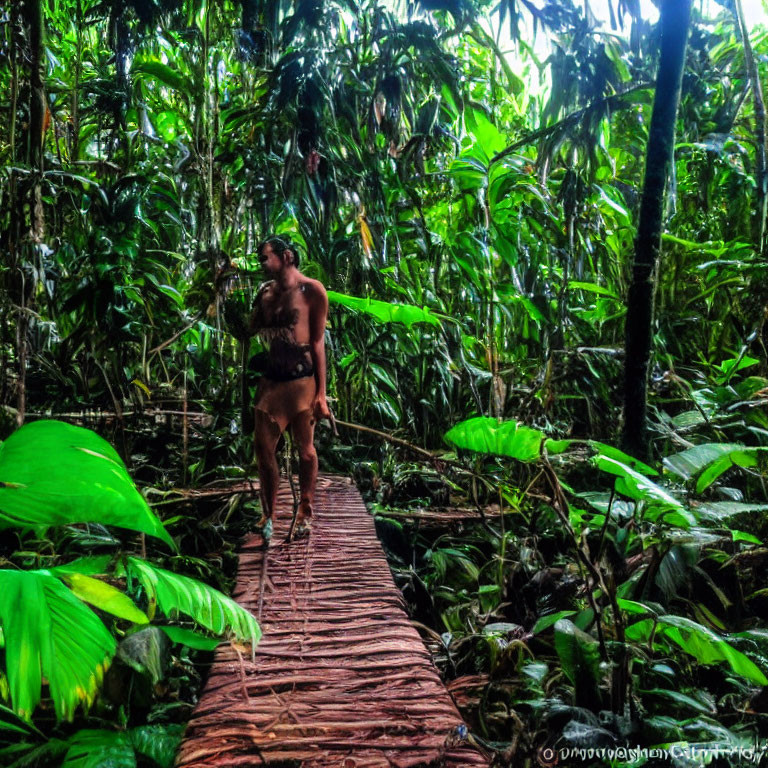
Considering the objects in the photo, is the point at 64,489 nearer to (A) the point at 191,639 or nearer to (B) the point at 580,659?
(A) the point at 191,639

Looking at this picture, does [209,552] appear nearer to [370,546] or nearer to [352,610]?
[370,546]

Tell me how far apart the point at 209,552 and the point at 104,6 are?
3155 millimetres

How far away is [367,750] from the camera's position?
4.60ft

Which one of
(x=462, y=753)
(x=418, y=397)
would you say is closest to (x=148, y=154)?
(x=418, y=397)

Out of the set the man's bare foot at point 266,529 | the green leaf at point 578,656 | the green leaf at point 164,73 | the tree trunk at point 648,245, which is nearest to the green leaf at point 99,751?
the man's bare foot at point 266,529

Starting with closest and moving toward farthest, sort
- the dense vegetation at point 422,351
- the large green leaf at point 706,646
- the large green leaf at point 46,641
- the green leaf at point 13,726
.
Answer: the large green leaf at point 46,641
the green leaf at point 13,726
the large green leaf at point 706,646
the dense vegetation at point 422,351

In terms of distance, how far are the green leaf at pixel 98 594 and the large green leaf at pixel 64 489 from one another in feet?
0.64

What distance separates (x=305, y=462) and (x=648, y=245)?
6.16ft

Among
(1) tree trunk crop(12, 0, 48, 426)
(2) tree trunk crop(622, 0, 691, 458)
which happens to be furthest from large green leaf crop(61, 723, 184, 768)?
(2) tree trunk crop(622, 0, 691, 458)

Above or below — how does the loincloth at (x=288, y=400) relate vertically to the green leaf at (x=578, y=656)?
above

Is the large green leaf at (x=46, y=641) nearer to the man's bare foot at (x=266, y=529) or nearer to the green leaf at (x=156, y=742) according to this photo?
the green leaf at (x=156, y=742)

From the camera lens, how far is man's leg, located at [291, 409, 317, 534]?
10.3 ft

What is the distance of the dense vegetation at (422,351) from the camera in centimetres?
180

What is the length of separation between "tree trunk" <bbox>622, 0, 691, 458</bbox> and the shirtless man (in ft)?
4.63
